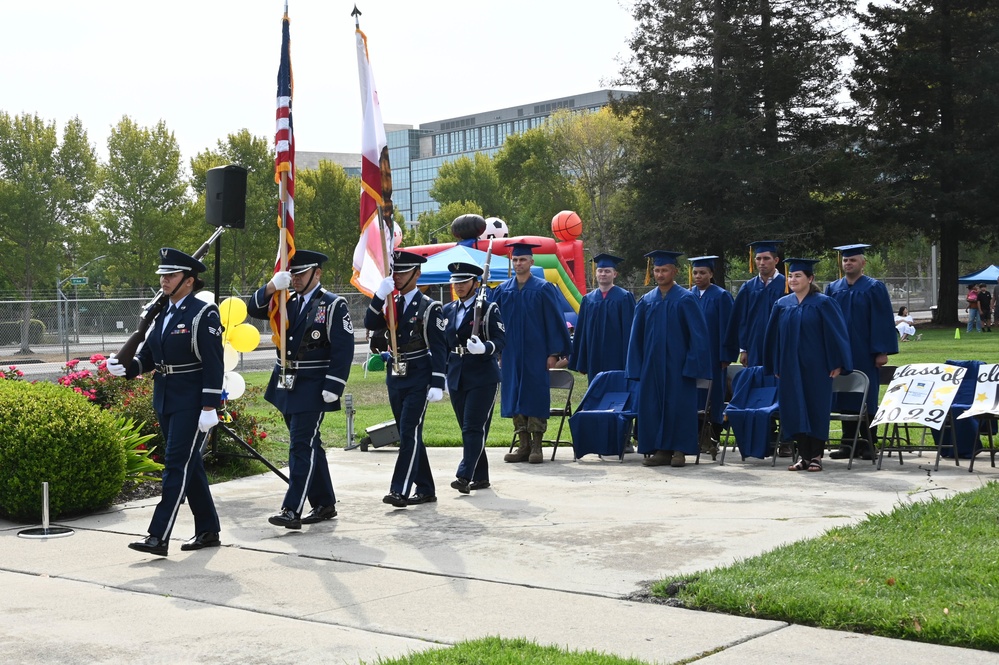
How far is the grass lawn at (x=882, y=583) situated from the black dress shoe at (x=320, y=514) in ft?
11.1

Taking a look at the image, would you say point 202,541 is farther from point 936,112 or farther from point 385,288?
point 936,112

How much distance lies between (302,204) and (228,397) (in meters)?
51.1

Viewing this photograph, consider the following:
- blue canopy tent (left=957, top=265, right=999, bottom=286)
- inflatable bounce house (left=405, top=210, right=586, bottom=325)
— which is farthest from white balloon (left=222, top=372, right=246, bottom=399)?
blue canopy tent (left=957, top=265, right=999, bottom=286)

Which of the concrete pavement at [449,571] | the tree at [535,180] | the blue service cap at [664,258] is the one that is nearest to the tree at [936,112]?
the tree at [535,180]

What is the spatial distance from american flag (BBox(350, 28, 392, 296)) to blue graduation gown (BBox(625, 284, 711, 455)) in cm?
330

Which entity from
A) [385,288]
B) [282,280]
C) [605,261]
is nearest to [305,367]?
[282,280]

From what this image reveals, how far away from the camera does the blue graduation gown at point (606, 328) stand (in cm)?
1333

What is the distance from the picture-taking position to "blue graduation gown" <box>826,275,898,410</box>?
39.1ft

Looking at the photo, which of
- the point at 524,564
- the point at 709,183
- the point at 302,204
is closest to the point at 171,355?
the point at 524,564

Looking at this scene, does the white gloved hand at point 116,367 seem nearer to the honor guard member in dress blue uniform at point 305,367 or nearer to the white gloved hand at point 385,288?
the honor guard member in dress blue uniform at point 305,367

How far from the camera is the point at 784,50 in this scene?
4419 cm

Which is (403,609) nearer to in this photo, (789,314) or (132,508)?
(132,508)

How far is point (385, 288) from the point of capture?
9102 millimetres

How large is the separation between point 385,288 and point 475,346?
1.36 m
